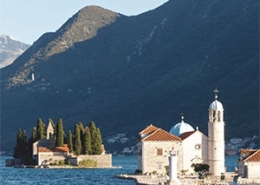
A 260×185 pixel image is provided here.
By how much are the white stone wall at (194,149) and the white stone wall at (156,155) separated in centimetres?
83

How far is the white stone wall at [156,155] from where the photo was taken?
11275 centimetres

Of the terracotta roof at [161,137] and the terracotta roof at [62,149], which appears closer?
the terracotta roof at [161,137]

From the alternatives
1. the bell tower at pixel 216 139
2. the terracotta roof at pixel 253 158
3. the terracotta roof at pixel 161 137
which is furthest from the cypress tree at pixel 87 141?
the terracotta roof at pixel 253 158

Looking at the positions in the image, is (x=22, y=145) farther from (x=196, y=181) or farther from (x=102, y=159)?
(x=196, y=181)

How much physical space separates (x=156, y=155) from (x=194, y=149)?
15.0 feet

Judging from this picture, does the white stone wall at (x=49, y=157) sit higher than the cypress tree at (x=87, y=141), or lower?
lower

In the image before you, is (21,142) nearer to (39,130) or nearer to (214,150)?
(39,130)

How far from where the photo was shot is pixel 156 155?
113438 mm

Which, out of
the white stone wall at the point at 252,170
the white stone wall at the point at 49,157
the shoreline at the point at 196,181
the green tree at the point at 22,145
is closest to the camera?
the shoreline at the point at 196,181

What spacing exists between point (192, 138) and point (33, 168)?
48.4 metres

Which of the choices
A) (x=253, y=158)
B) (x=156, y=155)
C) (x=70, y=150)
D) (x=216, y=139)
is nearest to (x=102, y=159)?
(x=70, y=150)

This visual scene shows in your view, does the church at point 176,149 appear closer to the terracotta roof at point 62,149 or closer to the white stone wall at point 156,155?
the white stone wall at point 156,155

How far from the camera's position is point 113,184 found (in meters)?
100

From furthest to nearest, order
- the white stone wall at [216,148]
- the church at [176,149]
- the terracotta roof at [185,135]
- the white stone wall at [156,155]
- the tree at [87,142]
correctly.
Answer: the tree at [87,142], the terracotta roof at [185,135], the white stone wall at [156,155], the church at [176,149], the white stone wall at [216,148]
